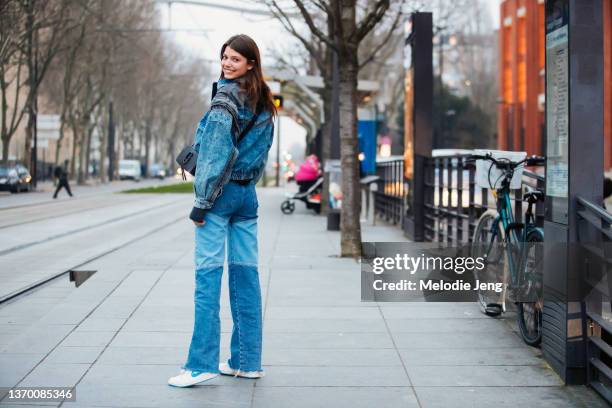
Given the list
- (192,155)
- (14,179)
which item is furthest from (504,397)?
(14,179)

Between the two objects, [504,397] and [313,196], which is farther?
[313,196]

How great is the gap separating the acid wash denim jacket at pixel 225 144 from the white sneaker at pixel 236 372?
3.42 ft

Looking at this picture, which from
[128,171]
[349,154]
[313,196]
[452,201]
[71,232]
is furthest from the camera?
[128,171]

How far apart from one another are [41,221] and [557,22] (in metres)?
19.4

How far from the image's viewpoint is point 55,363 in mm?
6273

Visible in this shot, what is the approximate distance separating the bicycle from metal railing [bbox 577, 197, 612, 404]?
0.82 metres

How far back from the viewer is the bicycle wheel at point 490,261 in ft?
24.9

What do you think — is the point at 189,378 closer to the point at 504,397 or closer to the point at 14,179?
the point at 504,397

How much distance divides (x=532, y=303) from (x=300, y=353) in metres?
1.54

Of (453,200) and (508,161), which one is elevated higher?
(508,161)

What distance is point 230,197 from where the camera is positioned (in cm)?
568

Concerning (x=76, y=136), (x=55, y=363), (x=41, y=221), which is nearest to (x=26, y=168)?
(x=76, y=136)

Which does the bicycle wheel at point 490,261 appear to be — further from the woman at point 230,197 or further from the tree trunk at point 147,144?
the tree trunk at point 147,144

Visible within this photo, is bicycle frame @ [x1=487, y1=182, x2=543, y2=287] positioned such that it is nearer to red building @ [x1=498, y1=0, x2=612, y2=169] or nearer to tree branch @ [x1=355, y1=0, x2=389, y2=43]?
tree branch @ [x1=355, y1=0, x2=389, y2=43]
